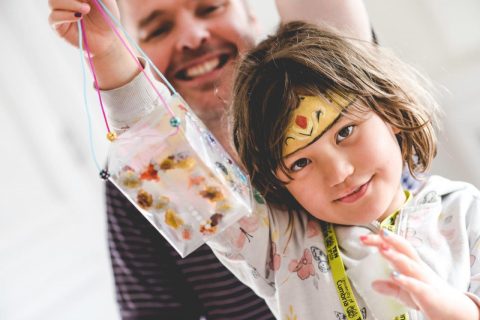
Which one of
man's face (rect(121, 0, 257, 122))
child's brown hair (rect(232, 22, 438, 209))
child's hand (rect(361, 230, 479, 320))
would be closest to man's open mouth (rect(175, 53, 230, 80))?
man's face (rect(121, 0, 257, 122))

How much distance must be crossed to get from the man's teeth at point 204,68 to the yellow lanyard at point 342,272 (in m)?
0.37

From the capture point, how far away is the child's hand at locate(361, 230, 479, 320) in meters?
0.61

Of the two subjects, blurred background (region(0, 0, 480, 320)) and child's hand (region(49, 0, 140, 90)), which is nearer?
child's hand (region(49, 0, 140, 90))

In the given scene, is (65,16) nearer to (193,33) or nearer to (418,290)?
(193,33)

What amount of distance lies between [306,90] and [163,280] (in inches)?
21.1

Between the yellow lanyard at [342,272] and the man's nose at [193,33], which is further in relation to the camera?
the man's nose at [193,33]

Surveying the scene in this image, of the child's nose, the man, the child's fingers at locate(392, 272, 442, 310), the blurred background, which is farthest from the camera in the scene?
the blurred background

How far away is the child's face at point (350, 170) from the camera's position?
72 centimetres

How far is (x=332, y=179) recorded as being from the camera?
71cm

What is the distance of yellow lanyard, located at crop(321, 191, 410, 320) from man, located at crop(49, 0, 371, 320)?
0.82 feet

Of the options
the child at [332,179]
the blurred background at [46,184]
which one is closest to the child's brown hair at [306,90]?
the child at [332,179]

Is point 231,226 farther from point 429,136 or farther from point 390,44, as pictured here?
point 390,44

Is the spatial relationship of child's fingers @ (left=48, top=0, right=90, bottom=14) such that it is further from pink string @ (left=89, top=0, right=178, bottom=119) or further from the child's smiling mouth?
the child's smiling mouth

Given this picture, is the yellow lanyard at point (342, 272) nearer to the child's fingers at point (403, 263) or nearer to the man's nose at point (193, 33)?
the child's fingers at point (403, 263)
